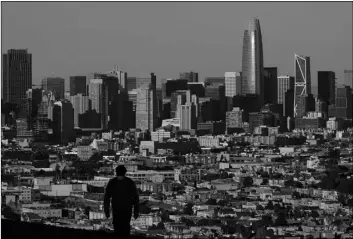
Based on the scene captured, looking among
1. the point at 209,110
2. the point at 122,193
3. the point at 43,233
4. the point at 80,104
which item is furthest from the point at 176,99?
the point at 122,193

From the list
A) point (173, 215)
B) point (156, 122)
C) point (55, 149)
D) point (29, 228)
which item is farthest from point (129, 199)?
point (156, 122)

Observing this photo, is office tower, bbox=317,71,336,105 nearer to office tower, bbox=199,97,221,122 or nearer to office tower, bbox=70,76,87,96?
office tower, bbox=199,97,221,122

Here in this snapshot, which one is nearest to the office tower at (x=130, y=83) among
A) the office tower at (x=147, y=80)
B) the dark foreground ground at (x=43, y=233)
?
the office tower at (x=147, y=80)

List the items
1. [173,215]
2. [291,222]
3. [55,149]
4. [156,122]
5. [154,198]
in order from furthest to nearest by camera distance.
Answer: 1. [156,122]
2. [55,149]
3. [154,198]
4. [173,215]
5. [291,222]

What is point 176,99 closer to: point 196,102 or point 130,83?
point 196,102

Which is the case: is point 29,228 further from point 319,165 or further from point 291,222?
point 319,165
